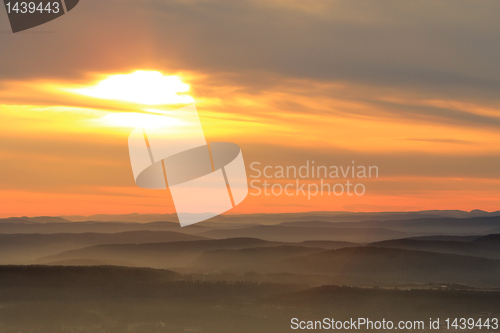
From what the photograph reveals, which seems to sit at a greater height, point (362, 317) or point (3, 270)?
point (3, 270)

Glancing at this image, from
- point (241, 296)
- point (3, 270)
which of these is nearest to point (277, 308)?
point (241, 296)

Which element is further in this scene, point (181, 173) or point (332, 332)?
point (332, 332)

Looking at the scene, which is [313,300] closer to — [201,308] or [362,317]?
[362,317]

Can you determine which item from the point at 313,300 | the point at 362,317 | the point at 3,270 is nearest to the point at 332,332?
the point at 362,317

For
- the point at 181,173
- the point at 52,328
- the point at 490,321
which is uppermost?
the point at 181,173

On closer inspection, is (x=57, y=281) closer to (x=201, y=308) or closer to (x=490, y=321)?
(x=201, y=308)

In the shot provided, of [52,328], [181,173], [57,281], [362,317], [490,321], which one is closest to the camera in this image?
[181,173]

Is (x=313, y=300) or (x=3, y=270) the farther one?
(x=3, y=270)

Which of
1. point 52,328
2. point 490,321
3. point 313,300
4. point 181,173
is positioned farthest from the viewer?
point 313,300

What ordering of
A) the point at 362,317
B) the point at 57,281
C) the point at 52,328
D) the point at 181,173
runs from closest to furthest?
1. the point at 181,173
2. the point at 52,328
3. the point at 362,317
4. the point at 57,281
